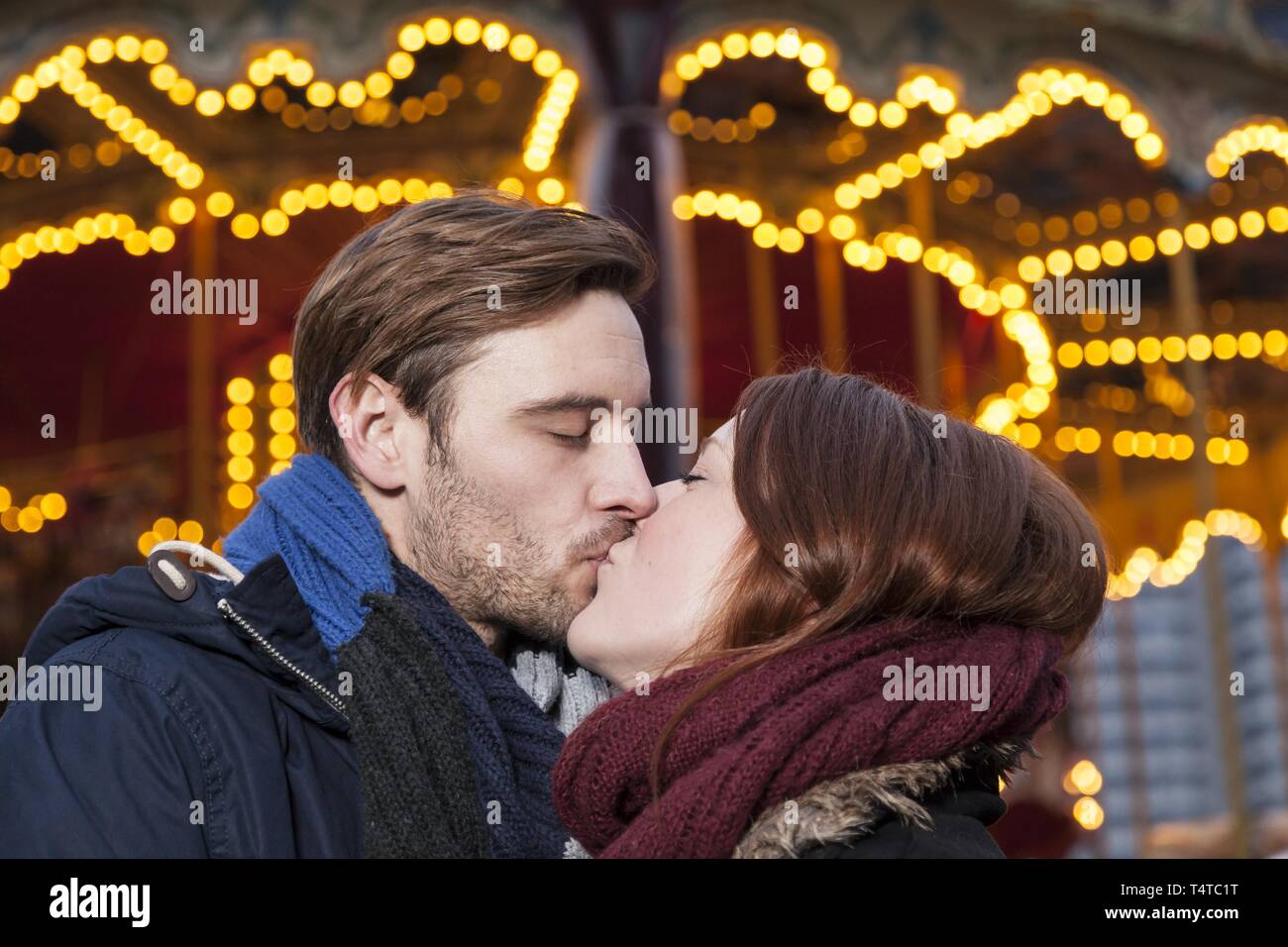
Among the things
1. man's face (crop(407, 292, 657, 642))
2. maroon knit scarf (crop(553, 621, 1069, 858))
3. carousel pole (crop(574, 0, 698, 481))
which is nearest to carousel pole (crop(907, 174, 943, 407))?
carousel pole (crop(574, 0, 698, 481))

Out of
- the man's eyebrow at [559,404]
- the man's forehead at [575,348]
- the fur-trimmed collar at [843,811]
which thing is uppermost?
the man's forehead at [575,348]

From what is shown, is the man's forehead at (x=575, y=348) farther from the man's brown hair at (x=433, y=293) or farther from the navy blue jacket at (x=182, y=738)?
the navy blue jacket at (x=182, y=738)

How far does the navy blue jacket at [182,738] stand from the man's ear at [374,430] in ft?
1.08

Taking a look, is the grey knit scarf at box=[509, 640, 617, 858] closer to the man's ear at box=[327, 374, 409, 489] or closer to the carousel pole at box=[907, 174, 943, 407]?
the man's ear at box=[327, 374, 409, 489]

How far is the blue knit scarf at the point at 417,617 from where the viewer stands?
1796 mm

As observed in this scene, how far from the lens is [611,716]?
5.22 feet

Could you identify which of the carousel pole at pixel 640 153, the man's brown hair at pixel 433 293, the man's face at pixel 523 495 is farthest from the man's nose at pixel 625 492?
the carousel pole at pixel 640 153

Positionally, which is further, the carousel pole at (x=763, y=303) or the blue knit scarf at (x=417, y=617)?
the carousel pole at (x=763, y=303)

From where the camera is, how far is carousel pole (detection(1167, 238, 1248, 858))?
568cm

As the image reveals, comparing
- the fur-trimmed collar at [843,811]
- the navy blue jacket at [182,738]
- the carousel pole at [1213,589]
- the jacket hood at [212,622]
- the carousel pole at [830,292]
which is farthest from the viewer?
the carousel pole at [830,292]

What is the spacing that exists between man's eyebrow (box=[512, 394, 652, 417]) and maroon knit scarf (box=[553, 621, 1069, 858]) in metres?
0.60

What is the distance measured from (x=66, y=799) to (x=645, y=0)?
148 inches
